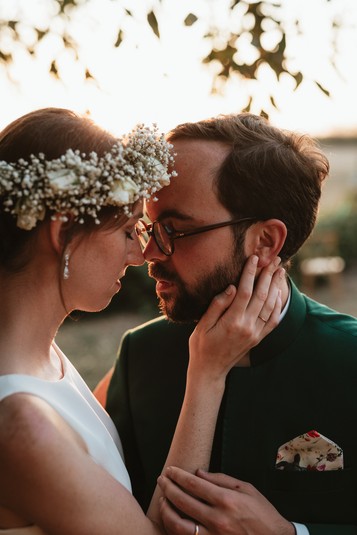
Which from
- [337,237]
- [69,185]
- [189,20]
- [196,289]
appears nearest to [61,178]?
[69,185]

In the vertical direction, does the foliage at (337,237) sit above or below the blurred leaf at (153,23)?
below

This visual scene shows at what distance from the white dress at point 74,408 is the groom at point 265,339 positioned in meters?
0.52

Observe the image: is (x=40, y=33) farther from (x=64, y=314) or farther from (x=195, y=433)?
(x=195, y=433)

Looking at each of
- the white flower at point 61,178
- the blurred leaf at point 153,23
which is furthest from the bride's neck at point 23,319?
the blurred leaf at point 153,23

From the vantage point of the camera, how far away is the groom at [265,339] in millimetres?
2705


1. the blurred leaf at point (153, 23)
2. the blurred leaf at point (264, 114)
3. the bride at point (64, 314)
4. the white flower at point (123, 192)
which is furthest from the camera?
the blurred leaf at point (264, 114)

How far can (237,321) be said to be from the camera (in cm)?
271

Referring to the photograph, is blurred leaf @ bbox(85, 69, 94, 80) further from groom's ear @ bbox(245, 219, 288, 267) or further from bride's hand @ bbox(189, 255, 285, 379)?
bride's hand @ bbox(189, 255, 285, 379)

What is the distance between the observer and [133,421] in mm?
3201

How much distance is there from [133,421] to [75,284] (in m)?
1.10

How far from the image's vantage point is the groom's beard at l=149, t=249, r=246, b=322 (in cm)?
288

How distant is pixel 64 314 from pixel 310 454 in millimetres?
1235

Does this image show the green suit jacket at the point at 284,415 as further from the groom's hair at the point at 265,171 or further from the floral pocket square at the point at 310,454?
the groom's hair at the point at 265,171

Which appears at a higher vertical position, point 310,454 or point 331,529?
point 310,454
